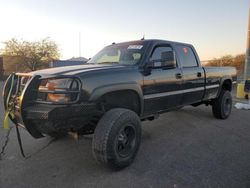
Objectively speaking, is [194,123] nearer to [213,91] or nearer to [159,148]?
[213,91]

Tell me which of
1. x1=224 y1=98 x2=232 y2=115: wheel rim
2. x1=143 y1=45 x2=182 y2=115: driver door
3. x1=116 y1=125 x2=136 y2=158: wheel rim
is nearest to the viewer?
x1=116 y1=125 x2=136 y2=158: wheel rim

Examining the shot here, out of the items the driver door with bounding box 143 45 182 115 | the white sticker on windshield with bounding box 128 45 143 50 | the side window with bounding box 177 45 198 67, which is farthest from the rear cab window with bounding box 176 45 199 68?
the white sticker on windshield with bounding box 128 45 143 50

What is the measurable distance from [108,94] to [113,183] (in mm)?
1146

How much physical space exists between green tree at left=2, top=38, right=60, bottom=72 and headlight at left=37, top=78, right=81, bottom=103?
125 ft

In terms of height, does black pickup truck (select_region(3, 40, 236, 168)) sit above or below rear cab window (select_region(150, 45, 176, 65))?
below

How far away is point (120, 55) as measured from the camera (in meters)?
4.16

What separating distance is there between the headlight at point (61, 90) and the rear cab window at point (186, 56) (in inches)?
98.7

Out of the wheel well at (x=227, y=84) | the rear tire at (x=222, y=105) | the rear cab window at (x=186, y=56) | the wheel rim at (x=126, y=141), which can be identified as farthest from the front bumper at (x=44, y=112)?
the wheel well at (x=227, y=84)

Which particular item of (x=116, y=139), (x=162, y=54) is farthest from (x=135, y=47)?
(x=116, y=139)

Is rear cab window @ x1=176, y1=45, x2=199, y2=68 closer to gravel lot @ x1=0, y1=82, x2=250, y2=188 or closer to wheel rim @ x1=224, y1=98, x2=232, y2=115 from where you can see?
gravel lot @ x1=0, y1=82, x2=250, y2=188

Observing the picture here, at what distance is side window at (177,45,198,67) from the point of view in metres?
4.64

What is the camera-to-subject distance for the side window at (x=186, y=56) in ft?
15.2

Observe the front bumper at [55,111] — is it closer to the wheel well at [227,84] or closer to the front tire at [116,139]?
the front tire at [116,139]

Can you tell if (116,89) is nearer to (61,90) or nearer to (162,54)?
(61,90)
